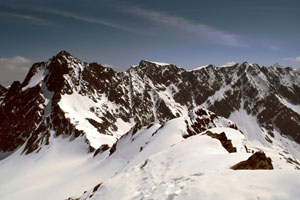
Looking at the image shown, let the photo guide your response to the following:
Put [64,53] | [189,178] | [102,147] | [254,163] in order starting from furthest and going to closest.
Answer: [64,53], [102,147], [254,163], [189,178]

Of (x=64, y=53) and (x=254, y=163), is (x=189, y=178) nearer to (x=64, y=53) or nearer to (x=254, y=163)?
(x=254, y=163)

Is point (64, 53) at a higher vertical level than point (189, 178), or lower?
higher

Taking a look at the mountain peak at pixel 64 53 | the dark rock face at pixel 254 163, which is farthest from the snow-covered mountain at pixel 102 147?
the mountain peak at pixel 64 53

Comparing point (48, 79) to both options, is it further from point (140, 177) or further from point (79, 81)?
point (140, 177)

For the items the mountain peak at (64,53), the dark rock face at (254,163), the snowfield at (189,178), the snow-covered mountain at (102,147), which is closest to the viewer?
the snowfield at (189,178)

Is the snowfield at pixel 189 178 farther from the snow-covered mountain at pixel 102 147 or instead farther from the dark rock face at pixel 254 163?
the dark rock face at pixel 254 163

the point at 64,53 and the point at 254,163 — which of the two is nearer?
the point at 254,163

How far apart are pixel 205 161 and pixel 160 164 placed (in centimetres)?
482

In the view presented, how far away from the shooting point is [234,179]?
1209 cm

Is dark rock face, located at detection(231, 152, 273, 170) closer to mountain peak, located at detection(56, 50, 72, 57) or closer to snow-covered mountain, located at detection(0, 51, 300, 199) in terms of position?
snow-covered mountain, located at detection(0, 51, 300, 199)

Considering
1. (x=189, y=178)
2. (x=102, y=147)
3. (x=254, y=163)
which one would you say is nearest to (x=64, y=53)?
(x=102, y=147)

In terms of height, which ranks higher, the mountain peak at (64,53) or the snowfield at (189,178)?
the mountain peak at (64,53)

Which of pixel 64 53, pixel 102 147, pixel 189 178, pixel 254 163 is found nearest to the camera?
pixel 189 178

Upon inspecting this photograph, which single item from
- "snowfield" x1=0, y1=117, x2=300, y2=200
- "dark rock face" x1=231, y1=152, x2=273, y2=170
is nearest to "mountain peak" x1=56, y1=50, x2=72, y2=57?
"snowfield" x1=0, y1=117, x2=300, y2=200
